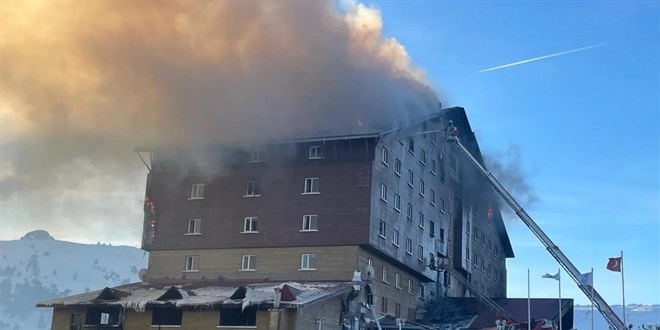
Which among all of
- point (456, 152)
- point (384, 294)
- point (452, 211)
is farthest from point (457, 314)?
Result: point (456, 152)

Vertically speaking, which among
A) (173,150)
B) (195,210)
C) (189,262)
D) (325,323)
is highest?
(173,150)

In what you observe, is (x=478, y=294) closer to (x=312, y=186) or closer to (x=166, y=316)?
(x=312, y=186)

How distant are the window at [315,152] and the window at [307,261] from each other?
7.45m

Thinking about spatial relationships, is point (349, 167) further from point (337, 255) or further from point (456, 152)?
point (456, 152)

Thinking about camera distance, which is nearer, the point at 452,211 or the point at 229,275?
the point at 229,275

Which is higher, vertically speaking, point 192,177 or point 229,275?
point 192,177

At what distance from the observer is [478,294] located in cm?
6844

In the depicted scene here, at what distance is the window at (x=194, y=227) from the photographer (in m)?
60.6

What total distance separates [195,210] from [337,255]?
1261cm

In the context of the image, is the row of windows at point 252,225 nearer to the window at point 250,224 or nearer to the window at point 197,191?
the window at point 250,224

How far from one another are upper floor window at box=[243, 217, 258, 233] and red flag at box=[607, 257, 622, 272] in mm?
25132

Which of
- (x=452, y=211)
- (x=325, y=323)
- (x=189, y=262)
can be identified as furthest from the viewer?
(x=452, y=211)

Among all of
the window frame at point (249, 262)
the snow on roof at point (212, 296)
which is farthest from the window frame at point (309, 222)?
the snow on roof at point (212, 296)

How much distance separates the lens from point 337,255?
55.6 m
